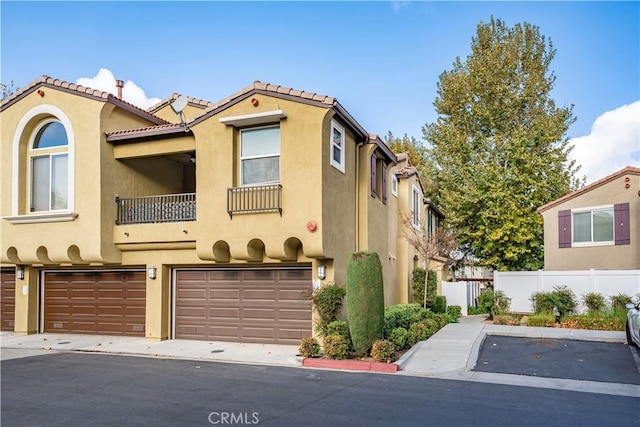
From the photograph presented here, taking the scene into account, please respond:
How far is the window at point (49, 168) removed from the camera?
1689 cm

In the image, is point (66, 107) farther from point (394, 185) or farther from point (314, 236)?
point (394, 185)

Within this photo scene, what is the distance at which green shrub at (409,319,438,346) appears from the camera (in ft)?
46.9

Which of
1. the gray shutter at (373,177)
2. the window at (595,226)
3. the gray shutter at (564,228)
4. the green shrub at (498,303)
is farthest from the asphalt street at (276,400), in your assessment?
the gray shutter at (564,228)

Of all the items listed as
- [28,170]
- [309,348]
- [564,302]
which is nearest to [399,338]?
[309,348]

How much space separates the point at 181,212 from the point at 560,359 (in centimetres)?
1085

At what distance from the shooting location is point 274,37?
1616cm

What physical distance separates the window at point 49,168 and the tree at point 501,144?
17.0 meters

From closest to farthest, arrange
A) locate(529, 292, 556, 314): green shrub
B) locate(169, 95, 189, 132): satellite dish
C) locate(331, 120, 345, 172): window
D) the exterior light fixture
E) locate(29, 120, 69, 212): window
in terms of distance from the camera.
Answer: the exterior light fixture, locate(331, 120, 345, 172): window, locate(169, 95, 189, 132): satellite dish, locate(29, 120, 69, 212): window, locate(529, 292, 556, 314): green shrub

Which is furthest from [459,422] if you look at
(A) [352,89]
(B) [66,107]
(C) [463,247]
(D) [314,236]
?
(C) [463,247]

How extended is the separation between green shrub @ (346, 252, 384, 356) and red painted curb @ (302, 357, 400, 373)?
1.88 ft

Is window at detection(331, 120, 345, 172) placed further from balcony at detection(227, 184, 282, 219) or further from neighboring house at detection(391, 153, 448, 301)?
neighboring house at detection(391, 153, 448, 301)

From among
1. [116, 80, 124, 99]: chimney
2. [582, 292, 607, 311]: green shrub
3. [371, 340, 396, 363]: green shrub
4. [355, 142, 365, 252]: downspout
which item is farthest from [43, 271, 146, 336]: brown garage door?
[582, 292, 607, 311]: green shrub

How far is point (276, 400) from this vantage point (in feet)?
28.9

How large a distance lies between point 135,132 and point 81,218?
3049 millimetres
